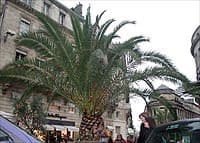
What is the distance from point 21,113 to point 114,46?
11.2 metres

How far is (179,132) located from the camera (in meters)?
4.98

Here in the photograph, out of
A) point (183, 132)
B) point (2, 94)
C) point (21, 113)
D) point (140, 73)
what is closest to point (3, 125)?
point (183, 132)

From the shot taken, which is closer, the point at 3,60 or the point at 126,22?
the point at 126,22

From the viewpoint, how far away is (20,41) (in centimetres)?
1224

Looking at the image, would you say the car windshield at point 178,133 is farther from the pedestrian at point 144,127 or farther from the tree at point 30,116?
the tree at point 30,116

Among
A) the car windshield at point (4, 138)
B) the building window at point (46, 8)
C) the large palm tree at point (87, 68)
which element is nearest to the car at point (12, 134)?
the car windshield at point (4, 138)

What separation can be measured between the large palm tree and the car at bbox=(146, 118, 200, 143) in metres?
6.07

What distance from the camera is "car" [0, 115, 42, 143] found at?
2.97 m

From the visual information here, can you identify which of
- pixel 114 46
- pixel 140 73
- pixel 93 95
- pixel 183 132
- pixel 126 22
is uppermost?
pixel 126 22

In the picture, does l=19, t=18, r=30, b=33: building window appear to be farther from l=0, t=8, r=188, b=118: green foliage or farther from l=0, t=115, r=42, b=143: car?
l=0, t=115, r=42, b=143: car

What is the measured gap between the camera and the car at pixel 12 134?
2.97 metres

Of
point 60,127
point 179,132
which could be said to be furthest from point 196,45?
point 179,132

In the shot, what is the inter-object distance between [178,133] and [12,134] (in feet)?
9.22

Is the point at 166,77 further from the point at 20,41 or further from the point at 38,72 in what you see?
the point at 20,41
